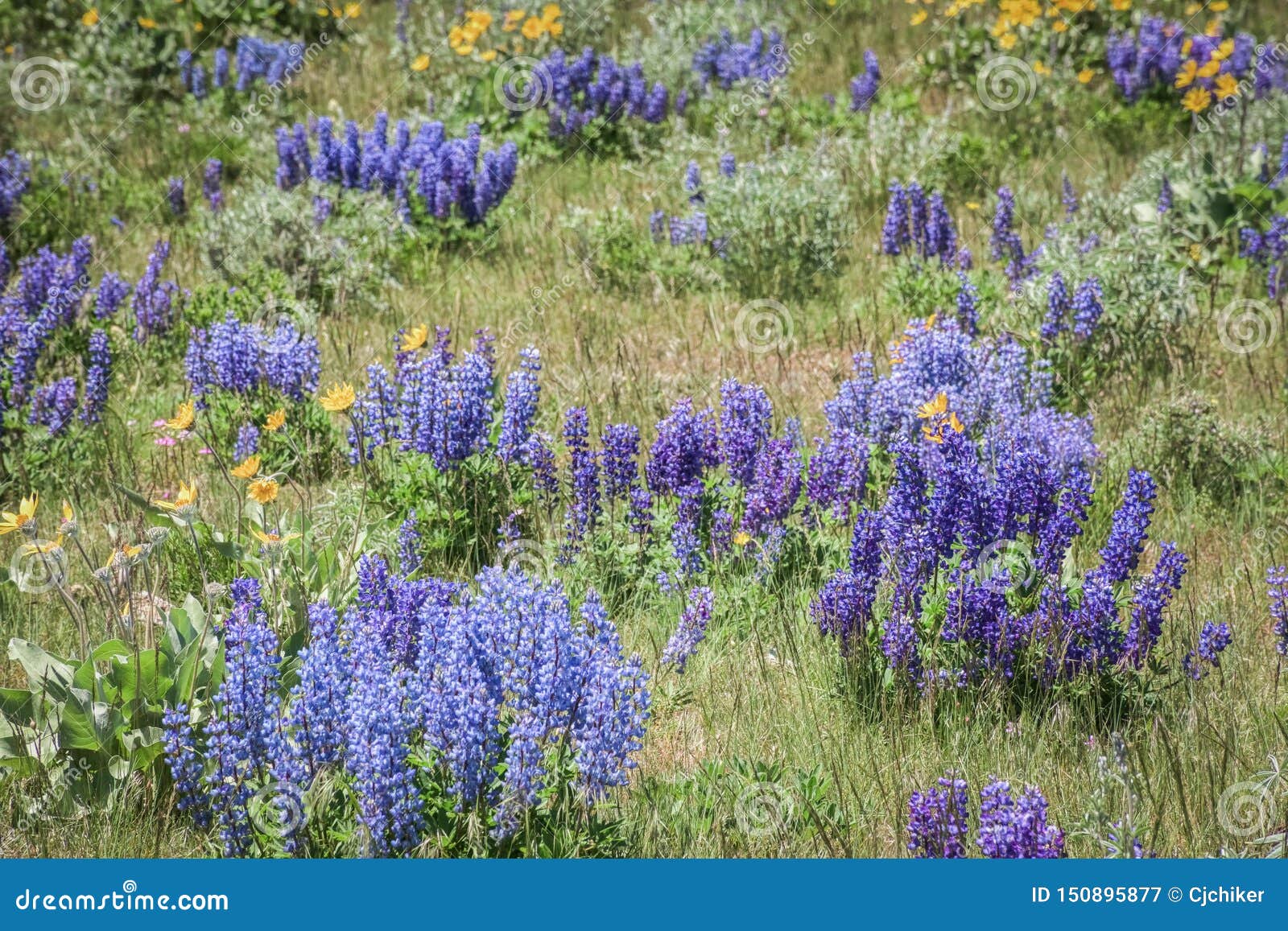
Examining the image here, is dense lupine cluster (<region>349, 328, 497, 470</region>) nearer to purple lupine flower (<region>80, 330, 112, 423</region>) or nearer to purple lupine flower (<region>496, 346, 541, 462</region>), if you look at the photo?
purple lupine flower (<region>496, 346, 541, 462</region>)

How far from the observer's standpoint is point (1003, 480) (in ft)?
11.6

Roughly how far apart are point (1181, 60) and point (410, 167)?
18.4 ft

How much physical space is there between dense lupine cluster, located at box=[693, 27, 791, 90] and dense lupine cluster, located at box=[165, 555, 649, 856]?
22.0 feet

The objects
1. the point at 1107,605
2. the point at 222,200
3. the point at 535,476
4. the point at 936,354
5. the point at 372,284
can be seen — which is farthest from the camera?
the point at 222,200

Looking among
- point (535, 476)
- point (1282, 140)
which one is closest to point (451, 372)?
point (535, 476)

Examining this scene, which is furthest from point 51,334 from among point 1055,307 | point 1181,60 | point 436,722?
point 1181,60

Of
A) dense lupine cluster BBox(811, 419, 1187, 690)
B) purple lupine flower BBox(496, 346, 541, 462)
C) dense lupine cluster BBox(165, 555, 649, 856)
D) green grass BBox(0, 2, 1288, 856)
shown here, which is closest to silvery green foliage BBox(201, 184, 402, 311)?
green grass BBox(0, 2, 1288, 856)

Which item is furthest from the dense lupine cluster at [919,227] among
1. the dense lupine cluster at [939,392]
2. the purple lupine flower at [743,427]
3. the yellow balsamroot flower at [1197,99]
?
the purple lupine flower at [743,427]

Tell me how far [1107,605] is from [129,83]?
8.57 meters

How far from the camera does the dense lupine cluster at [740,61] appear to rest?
902 centimetres

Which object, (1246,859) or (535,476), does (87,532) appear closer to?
(535,476)

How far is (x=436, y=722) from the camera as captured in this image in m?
2.72

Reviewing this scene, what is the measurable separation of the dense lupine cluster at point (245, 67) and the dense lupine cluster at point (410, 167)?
6.61 feet

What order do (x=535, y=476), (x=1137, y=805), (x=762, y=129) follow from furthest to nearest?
(x=762, y=129)
(x=535, y=476)
(x=1137, y=805)
